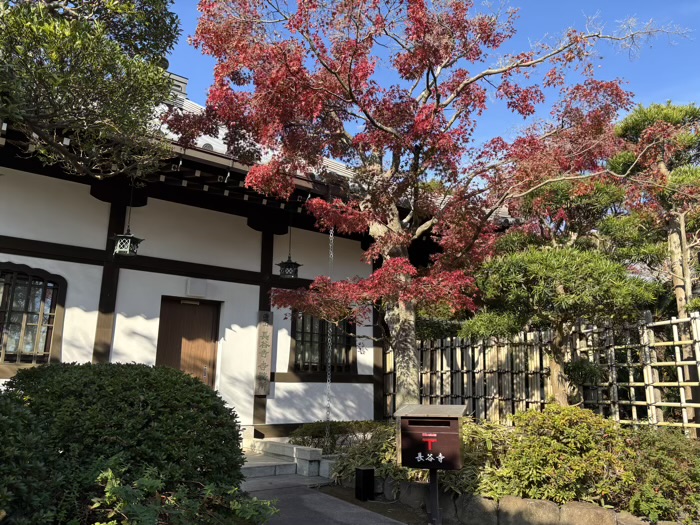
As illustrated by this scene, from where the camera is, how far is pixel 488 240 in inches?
292

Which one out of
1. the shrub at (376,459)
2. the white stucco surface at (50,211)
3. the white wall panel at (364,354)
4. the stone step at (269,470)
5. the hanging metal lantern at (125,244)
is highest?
the white stucco surface at (50,211)

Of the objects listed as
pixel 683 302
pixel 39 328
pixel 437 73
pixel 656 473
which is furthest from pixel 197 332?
pixel 683 302

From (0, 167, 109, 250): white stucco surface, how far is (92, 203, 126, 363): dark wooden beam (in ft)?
0.35

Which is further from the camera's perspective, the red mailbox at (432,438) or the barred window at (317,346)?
the barred window at (317,346)

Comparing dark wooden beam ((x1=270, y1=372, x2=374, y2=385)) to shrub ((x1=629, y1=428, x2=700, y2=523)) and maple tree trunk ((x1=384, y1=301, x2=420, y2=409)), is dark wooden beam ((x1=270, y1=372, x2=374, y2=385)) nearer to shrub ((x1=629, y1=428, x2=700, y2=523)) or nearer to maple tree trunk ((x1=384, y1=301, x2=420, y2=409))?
maple tree trunk ((x1=384, y1=301, x2=420, y2=409))

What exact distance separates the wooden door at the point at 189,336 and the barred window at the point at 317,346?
1476 mm

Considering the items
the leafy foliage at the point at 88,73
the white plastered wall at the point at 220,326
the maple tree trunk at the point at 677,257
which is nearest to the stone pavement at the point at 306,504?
the white plastered wall at the point at 220,326

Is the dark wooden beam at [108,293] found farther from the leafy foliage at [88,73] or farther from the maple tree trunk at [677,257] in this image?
the maple tree trunk at [677,257]

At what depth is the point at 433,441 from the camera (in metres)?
4.73

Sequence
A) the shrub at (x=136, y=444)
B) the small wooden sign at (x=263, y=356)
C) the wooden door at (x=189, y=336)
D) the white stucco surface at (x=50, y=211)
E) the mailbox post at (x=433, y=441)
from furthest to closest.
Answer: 1. the small wooden sign at (x=263, y=356)
2. the wooden door at (x=189, y=336)
3. the white stucco surface at (x=50, y=211)
4. the mailbox post at (x=433, y=441)
5. the shrub at (x=136, y=444)

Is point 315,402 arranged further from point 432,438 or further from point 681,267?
point 681,267

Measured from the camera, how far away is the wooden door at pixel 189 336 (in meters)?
8.54

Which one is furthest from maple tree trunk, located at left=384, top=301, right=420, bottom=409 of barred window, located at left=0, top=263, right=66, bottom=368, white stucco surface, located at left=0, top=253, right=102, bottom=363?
barred window, located at left=0, top=263, right=66, bottom=368

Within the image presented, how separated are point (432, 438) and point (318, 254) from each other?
588 centimetres
